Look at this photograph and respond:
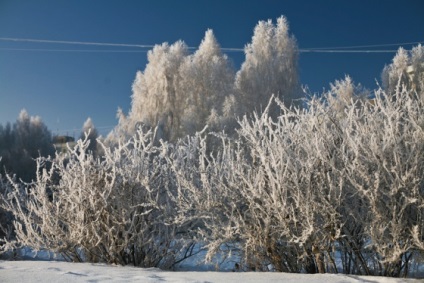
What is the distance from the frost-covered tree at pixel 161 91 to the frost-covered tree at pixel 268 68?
12.1 feet

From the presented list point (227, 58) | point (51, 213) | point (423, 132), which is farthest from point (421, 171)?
point (227, 58)

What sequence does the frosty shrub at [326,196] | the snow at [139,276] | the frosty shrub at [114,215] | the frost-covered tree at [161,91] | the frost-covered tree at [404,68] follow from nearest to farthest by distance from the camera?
the snow at [139,276] → the frosty shrub at [326,196] → the frosty shrub at [114,215] → the frost-covered tree at [404,68] → the frost-covered tree at [161,91]

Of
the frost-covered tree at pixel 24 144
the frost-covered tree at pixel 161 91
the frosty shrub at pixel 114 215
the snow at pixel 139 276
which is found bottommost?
the snow at pixel 139 276

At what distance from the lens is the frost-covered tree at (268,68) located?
75.3 feet

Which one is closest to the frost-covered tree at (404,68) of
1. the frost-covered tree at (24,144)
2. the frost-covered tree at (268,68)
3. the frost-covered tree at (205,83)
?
the frost-covered tree at (268,68)

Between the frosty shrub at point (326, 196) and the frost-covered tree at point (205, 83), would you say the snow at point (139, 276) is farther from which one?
the frost-covered tree at point (205, 83)

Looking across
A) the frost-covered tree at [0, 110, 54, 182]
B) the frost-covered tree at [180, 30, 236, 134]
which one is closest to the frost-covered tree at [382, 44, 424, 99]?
the frost-covered tree at [180, 30, 236, 134]

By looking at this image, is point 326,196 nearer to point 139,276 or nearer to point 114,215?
point 139,276

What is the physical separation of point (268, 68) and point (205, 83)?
3.26 m

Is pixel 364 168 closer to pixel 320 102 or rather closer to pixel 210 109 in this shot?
pixel 320 102

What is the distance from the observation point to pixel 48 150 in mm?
26719

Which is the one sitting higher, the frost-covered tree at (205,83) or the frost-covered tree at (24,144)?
the frost-covered tree at (205,83)

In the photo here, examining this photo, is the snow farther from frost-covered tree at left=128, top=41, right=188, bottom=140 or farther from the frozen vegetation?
frost-covered tree at left=128, top=41, right=188, bottom=140

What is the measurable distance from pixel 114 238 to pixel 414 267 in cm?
350
